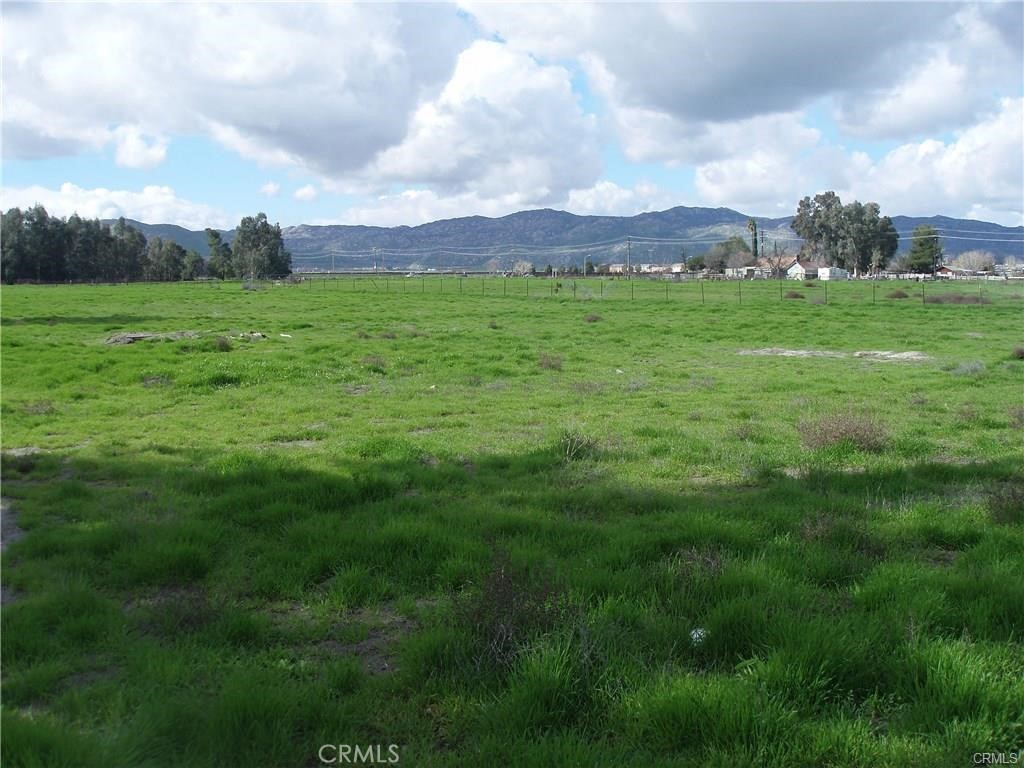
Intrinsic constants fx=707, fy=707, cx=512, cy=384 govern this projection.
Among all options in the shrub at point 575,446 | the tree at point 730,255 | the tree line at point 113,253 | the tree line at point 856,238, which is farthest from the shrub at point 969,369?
the tree at point 730,255

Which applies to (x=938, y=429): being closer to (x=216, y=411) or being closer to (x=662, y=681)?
(x=662, y=681)

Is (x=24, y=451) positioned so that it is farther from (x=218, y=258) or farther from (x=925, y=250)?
(x=925, y=250)

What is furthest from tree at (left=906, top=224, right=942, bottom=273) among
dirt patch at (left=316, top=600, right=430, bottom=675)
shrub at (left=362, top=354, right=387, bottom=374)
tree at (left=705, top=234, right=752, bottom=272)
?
dirt patch at (left=316, top=600, right=430, bottom=675)

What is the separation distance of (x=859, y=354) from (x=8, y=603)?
85.3 feet

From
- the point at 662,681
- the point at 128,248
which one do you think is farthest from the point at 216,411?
the point at 128,248

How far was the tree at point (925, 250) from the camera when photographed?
130m

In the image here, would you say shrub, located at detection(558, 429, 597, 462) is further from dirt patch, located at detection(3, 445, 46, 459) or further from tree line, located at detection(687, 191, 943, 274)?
tree line, located at detection(687, 191, 943, 274)

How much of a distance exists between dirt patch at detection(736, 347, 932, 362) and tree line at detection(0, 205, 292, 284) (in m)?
106

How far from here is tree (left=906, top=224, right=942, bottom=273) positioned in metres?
130

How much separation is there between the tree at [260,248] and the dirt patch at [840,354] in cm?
12284

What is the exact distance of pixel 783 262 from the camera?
559 ft

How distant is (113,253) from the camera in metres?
125

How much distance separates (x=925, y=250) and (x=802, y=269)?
25.0 meters

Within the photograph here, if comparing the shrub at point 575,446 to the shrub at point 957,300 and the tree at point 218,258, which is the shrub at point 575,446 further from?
the tree at point 218,258
